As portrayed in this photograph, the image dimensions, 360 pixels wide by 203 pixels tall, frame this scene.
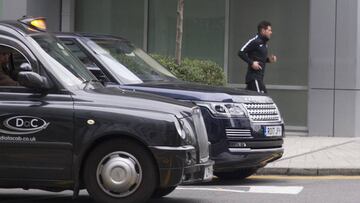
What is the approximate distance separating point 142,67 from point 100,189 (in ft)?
9.54

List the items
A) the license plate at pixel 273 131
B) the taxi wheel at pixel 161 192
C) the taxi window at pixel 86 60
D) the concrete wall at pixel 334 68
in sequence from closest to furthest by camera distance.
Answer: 1. the taxi wheel at pixel 161 192
2. the taxi window at pixel 86 60
3. the license plate at pixel 273 131
4. the concrete wall at pixel 334 68

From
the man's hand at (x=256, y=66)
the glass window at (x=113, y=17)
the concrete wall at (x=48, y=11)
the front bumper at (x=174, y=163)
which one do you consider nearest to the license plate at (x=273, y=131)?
the front bumper at (x=174, y=163)

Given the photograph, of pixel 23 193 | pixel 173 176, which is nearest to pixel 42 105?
pixel 173 176

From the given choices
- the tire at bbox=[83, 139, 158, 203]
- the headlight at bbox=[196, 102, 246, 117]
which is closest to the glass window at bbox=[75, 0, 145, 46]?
the headlight at bbox=[196, 102, 246, 117]

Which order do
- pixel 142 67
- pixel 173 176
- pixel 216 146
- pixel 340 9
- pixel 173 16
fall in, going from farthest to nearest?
1. pixel 173 16
2. pixel 340 9
3. pixel 142 67
4. pixel 216 146
5. pixel 173 176

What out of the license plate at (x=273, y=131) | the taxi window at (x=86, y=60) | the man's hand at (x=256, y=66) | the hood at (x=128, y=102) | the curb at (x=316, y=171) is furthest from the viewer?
the man's hand at (x=256, y=66)

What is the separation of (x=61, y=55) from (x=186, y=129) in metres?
1.54

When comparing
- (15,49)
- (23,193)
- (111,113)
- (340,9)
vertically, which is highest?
(340,9)

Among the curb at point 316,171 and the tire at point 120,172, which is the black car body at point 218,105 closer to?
the curb at point 316,171

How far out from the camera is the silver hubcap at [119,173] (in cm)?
708

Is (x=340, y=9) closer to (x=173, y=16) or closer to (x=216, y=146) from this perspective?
(x=173, y=16)

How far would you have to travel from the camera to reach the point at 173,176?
7.08 meters

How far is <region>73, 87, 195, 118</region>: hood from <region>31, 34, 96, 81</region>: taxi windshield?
35 cm

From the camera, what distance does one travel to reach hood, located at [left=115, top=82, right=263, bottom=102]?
884 centimetres
